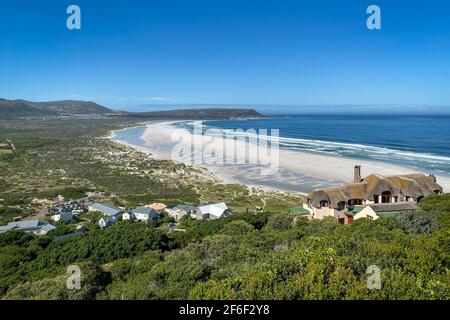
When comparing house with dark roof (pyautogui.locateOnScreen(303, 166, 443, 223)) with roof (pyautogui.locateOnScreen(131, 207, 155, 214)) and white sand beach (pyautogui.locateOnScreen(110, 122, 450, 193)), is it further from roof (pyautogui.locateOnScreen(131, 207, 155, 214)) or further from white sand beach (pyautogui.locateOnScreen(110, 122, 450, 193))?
white sand beach (pyautogui.locateOnScreen(110, 122, 450, 193))

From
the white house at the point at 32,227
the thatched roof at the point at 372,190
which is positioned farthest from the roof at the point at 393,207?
the white house at the point at 32,227

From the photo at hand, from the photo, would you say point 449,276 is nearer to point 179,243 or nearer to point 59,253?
point 179,243

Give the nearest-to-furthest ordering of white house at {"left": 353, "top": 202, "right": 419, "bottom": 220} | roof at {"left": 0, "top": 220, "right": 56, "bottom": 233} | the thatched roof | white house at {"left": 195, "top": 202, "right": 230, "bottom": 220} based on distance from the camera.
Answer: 1. white house at {"left": 353, "top": 202, "right": 419, "bottom": 220}
2. the thatched roof
3. roof at {"left": 0, "top": 220, "right": 56, "bottom": 233}
4. white house at {"left": 195, "top": 202, "right": 230, "bottom": 220}

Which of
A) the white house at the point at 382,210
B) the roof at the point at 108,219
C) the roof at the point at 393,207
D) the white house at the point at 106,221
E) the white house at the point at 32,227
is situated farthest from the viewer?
the roof at the point at 108,219

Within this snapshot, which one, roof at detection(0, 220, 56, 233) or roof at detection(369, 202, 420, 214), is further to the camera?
roof at detection(0, 220, 56, 233)

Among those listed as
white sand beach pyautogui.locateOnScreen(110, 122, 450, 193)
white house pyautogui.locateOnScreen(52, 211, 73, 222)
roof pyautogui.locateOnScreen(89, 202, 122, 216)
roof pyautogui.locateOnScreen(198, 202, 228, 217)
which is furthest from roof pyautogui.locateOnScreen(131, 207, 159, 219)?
white sand beach pyautogui.locateOnScreen(110, 122, 450, 193)

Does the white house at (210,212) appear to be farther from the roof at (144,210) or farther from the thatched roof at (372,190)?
the thatched roof at (372,190)

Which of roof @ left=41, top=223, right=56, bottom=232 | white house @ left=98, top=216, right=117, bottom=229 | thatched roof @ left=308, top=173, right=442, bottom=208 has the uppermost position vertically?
thatched roof @ left=308, top=173, right=442, bottom=208

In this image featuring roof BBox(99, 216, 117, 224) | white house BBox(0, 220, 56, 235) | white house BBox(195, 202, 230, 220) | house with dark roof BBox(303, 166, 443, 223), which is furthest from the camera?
white house BBox(195, 202, 230, 220)

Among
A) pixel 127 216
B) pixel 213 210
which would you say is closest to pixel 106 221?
pixel 127 216

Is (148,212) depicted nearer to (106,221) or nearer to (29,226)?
(106,221)
